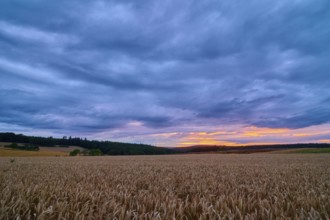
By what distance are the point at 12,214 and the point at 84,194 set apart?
1380 mm

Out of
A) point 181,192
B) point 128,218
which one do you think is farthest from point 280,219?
point 181,192

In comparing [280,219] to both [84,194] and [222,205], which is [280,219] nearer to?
[222,205]

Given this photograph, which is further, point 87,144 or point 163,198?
point 87,144

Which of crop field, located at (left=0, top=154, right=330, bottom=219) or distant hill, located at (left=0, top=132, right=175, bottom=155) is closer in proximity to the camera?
crop field, located at (left=0, top=154, right=330, bottom=219)

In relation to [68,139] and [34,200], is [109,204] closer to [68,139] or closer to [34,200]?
[34,200]

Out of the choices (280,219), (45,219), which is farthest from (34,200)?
(280,219)

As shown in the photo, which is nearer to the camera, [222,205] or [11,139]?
[222,205]

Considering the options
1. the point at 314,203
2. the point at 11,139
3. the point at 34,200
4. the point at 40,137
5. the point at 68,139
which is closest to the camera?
the point at 314,203

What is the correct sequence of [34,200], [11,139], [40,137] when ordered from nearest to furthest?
1. [34,200]
2. [11,139]
3. [40,137]

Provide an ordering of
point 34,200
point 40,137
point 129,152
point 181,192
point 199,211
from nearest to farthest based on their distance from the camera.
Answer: point 199,211
point 34,200
point 181,192
point 129,152
point 40,137

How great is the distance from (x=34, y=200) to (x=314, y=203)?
5.06m

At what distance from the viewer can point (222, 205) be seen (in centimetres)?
340

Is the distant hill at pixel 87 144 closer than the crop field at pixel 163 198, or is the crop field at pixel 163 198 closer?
the crop field at pixel 163 198

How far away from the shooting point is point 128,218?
108 inches
